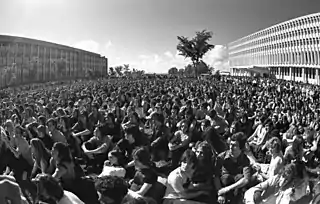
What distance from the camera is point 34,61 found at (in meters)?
76.6

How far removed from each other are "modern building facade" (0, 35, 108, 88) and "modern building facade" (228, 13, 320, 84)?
149ft

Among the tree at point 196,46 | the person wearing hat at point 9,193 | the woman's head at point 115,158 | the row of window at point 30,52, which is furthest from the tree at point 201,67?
the person wearing hat at point 9,193

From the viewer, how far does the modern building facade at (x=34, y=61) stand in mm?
67344

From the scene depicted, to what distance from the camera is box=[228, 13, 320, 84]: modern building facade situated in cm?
7599

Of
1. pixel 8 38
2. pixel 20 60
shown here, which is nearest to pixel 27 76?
pixel 20 60

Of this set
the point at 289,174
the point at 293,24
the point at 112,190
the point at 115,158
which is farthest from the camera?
the point at 293,24

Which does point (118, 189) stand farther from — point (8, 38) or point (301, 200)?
point (8, 38)

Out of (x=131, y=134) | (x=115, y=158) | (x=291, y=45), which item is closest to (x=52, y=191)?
(x=115, y=158)

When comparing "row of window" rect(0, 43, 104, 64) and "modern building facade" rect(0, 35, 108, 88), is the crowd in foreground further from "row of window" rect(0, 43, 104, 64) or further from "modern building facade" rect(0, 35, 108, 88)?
"row of window" rect(0, 43, 104, 64)

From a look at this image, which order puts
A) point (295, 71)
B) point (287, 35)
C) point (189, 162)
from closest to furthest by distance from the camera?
point (189, 162)
point (295, 71)
point (287, 35)

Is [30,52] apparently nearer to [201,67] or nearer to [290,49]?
[201,67]

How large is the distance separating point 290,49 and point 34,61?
52.6m

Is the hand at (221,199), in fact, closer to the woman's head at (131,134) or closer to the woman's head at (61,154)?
the woman's head at (61,154)

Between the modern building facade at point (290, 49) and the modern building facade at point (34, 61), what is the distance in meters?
45.4
